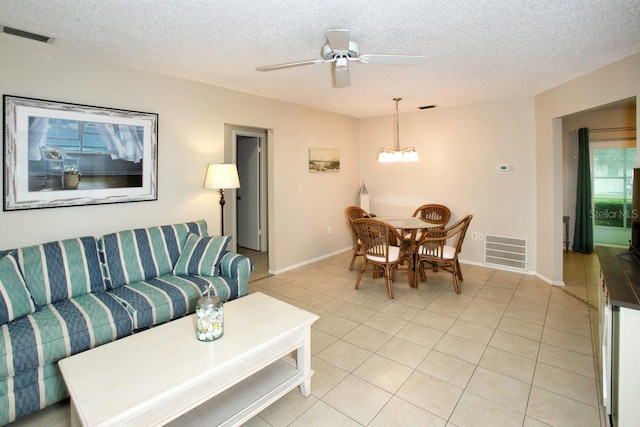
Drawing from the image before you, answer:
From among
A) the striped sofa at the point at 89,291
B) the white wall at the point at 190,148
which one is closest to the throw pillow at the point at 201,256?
the striped sofa at the point at 89,291

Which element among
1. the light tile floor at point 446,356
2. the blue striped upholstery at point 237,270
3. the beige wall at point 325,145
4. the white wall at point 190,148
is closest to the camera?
the light tile floor at point 446,356

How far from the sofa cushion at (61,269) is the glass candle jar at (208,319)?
1.30 metres

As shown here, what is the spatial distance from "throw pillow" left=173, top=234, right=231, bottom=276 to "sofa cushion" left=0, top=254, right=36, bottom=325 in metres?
1.04

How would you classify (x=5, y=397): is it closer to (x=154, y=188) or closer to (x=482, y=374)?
(x=154, y=188)

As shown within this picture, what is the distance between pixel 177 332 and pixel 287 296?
1.90m

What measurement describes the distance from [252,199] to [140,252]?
3.00 meters

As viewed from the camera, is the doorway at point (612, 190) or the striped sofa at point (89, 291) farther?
the doorway at point (612, 190)

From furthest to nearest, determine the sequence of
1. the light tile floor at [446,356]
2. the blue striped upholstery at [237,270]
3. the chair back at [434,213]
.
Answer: the chair back at [434,213], the blue striped upholstery at [237,270], the light tile floor at [446,356]

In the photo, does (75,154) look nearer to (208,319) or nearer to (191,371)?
(208,319)

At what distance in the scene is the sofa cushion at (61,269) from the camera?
2289 mm

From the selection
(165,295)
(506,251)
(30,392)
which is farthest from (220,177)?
(506,251)

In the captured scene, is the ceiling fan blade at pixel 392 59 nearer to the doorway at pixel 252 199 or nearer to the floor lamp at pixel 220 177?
the floor lamp at pixel 220 177

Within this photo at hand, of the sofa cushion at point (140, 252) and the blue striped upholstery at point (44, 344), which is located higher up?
the sofa cushion at point (140, 252)

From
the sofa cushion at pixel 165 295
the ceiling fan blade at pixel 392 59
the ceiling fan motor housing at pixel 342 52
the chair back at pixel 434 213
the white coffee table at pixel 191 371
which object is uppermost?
the ceiling fan motor housing at pixel 342 52
